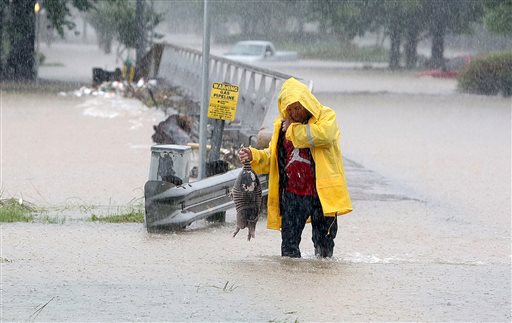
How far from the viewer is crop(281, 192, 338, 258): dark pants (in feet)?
28.3

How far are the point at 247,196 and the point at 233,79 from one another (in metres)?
14.0

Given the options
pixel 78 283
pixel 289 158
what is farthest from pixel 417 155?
pixel 78 283

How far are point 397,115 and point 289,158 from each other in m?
20.4

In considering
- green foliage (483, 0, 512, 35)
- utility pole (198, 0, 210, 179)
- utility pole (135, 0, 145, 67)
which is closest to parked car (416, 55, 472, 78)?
green foliage (483, 0, 512, 35)

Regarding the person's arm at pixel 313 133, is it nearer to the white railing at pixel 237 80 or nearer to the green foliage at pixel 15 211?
the green foliage at pixel 15 211

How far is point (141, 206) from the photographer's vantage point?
40.2ft

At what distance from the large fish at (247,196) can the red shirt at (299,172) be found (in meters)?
0.33

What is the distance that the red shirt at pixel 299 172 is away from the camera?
852 centimetres

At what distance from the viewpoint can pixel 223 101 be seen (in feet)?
37.7

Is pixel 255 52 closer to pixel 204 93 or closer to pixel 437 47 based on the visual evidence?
pixel 437 47

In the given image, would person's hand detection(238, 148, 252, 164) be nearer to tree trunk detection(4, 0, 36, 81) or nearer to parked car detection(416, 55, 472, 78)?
Result: tree trunk detection(4, 0, 36, 81)

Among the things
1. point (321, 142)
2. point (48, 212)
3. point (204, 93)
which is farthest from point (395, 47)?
point (321, 142)

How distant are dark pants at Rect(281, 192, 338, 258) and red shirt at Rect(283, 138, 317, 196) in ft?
0.17

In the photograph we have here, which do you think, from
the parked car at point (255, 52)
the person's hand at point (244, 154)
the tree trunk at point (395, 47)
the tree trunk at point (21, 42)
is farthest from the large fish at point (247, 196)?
the tree trunk at point (395, 47)
